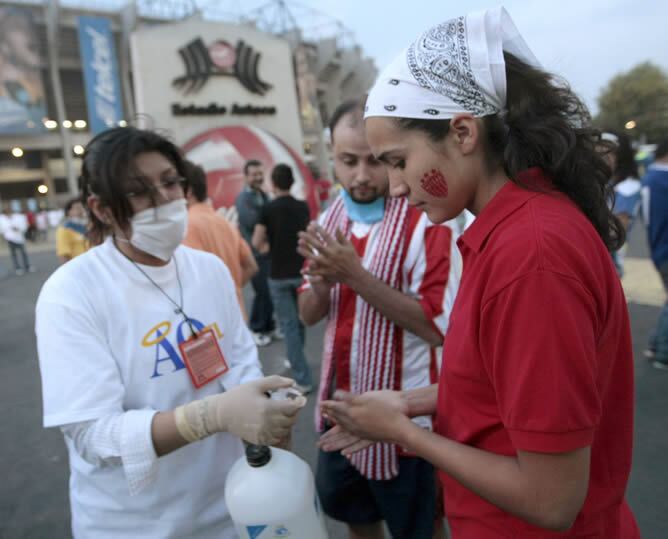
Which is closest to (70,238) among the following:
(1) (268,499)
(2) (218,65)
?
(1) (268,499)

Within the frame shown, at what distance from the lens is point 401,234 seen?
5.67ft

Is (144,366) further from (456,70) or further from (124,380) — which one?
(456,70)

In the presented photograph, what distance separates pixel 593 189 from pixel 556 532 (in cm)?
68

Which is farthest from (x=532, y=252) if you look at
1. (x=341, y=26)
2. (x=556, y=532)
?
(x=341, y=26)

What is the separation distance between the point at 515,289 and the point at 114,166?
119 cm

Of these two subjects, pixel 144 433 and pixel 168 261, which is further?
pixel 168 261

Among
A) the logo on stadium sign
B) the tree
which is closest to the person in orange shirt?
the logo on stadium sign

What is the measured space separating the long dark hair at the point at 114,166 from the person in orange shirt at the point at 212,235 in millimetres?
1643

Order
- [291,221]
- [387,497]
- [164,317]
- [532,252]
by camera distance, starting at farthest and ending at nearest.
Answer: [291,221], [387,497], [164,317], [532,252]

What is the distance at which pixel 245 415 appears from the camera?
118cm

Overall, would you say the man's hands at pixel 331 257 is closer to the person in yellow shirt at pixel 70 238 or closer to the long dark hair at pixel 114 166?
the long dark hair at pixel 114 166

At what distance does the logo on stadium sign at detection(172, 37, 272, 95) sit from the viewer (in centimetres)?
1325

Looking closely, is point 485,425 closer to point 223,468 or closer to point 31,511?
point 223,468

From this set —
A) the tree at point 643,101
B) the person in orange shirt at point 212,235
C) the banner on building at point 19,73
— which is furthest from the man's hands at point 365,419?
the tree at point 643,101
